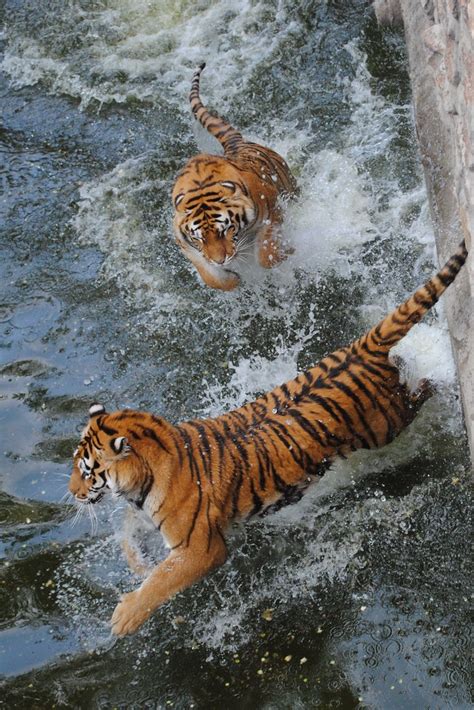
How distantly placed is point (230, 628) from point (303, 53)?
328cm

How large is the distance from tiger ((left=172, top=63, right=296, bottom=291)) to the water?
18cm

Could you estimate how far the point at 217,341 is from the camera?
3.72 metres

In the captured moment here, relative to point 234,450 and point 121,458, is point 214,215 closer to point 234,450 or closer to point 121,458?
point 234,450

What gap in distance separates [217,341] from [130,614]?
4.38 feet

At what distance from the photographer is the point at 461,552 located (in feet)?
9.21

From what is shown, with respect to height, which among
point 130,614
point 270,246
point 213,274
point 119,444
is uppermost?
point 119,444

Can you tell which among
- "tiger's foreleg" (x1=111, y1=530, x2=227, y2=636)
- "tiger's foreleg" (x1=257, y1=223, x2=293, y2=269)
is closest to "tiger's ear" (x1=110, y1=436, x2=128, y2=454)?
"tiger's foreleg" (x1=111, y1=530, x2=227, y2=636)

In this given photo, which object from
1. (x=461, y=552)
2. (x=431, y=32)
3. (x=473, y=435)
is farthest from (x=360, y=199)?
(x=461, y=552)

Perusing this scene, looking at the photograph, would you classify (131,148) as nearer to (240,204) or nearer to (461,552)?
(240,204)

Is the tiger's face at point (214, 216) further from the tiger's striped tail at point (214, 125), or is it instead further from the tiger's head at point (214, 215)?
the tiger's striped tail at point (214, 125)

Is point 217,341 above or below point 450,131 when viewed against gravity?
below

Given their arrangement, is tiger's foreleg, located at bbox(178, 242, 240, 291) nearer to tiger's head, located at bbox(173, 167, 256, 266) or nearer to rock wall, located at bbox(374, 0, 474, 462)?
tiger's head, located at bbox(173, 167, 256, 266)

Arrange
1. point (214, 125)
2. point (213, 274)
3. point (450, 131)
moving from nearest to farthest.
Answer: point (450, 131) → point (213, 274) → point (214, 125)

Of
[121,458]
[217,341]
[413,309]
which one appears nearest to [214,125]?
[217,341]
